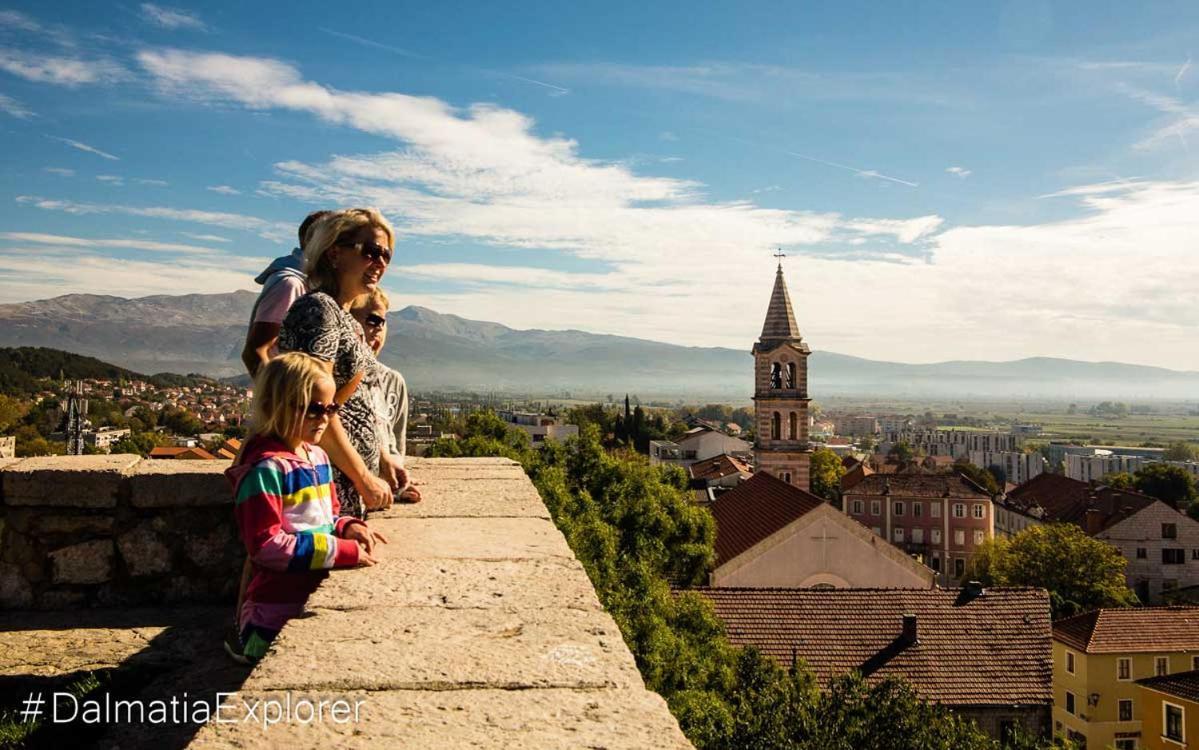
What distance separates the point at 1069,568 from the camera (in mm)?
36438

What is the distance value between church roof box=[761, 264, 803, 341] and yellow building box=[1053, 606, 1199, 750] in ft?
52.5

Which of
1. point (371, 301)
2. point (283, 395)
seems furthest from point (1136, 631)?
point (283, 395)

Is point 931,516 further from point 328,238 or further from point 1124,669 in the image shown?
point 328,238

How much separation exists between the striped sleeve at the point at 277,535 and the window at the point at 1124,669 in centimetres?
2633

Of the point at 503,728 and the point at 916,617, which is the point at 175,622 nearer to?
the point at 503,728

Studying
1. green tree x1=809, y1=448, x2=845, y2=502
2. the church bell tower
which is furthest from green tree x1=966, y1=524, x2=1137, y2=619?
green tree x1=809, y1=448, x2=845, y2=502

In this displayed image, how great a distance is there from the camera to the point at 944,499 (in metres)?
54.8

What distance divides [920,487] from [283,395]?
58125 mm

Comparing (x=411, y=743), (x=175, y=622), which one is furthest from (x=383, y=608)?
(x=175, y=622)

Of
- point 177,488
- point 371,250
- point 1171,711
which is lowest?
point 1171,711

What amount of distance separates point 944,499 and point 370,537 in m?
57.3

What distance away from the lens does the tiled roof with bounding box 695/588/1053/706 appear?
607 inches

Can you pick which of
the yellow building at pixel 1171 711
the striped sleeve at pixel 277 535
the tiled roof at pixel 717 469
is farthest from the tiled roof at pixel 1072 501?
the striped sleeve at pixel 277 535

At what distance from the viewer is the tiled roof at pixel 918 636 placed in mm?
15406
